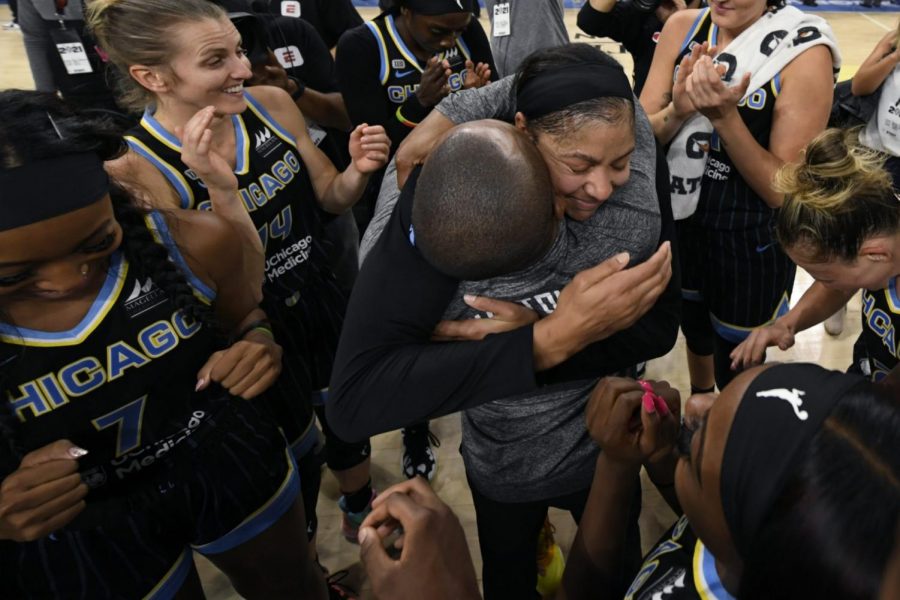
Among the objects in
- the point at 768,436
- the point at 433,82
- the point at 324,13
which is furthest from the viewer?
the point at 324,13

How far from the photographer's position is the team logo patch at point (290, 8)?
3082mm

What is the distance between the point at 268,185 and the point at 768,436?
149 centimetres

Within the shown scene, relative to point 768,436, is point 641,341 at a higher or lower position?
lower

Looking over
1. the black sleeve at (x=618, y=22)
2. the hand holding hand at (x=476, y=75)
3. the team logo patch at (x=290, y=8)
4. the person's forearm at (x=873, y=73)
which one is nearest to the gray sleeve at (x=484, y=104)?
the hand holding hand at (x=476, y=75)

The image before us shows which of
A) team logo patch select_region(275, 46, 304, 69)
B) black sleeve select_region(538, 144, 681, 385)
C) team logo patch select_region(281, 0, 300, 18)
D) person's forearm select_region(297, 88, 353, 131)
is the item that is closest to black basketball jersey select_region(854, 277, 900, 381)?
black sleeve select_region(538, 144, 681, 385)

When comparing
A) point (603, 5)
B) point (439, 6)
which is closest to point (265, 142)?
point (439, 6)

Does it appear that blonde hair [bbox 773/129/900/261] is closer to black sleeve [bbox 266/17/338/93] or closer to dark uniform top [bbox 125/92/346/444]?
dark uniform top [bbox 125/92/346/444]

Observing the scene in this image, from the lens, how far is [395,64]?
2.57m

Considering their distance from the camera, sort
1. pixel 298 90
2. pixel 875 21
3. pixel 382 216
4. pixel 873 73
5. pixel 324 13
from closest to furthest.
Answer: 1. pixel 382 216
2. pixel 873 73
3. pixel 298 90
4. pixel 324 13
5. pixel 875 21

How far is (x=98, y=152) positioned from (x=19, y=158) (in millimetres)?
174

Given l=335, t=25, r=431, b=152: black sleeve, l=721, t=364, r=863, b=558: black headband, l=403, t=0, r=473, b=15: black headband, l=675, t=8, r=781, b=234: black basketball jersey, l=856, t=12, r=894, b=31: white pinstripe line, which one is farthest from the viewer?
l=856, t=12, r=894, b=31: white pinstripe line

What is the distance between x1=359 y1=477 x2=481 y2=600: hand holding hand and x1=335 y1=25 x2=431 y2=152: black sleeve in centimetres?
183

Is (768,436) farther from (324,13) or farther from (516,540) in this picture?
(324,13)

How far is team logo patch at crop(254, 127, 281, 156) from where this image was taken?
6.10 feet
